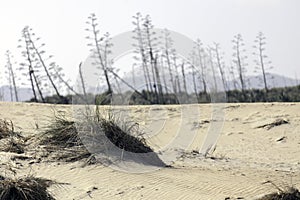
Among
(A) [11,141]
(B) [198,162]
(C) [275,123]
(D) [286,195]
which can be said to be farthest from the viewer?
(C) [275,123]

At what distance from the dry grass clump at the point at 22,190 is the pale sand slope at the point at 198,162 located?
0.67 m

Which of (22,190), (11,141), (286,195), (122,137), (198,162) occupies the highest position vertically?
(11,141)

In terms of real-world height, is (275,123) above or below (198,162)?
above

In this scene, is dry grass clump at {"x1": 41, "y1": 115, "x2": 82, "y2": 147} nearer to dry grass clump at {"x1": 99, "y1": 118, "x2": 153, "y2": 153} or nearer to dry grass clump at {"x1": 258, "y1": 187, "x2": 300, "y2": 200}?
dry grass clump at {"x1": 99, "y1": 118, "x2": 153, "y2": 153}

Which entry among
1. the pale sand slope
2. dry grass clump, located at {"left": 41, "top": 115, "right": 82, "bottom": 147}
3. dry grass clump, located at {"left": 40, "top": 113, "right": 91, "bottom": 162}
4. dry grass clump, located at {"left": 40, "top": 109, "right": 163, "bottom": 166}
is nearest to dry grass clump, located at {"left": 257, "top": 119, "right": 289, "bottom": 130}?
the pale sand slope

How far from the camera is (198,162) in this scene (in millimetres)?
10984

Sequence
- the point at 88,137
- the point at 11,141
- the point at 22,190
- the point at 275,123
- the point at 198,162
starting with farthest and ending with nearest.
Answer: the point at 275,123, the point at 198,162, the point at 11,141, the point at 88,137, the point at 22,190

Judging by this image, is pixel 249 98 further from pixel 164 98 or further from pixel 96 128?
pixel 96 128

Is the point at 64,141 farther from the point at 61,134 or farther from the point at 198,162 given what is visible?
the point at 198,162

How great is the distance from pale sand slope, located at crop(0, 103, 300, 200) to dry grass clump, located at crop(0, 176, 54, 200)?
0.67 meters

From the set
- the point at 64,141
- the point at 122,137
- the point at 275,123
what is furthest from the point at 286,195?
the point at 275,123

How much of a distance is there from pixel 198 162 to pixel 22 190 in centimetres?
453

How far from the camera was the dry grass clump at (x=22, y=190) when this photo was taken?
7.21 meters

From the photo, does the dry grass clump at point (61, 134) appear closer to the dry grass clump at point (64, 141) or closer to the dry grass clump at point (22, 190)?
the dry grass clump at point (64, 141)
